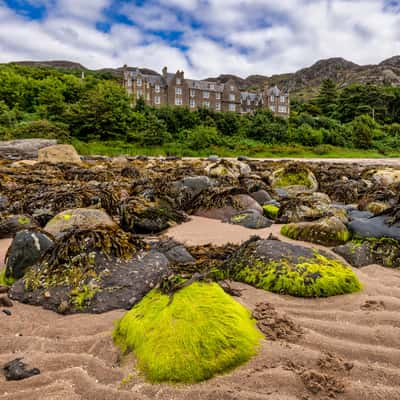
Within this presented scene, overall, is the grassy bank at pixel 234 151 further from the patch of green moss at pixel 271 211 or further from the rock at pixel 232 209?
the patch of green moss at pixel 271 211

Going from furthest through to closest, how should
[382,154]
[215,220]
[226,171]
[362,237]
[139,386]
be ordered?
[382,154], [226,171], [215,220], [362,237], [139,386]

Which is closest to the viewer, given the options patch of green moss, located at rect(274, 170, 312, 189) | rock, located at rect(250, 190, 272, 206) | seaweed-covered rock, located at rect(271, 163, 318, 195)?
rock, located at rect(250, 190, 272, 206)

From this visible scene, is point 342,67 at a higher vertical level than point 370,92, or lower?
higher

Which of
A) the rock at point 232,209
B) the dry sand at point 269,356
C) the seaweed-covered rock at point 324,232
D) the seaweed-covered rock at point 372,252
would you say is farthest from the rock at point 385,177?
the dry sand at point 269,356

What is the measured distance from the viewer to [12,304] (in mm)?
2521

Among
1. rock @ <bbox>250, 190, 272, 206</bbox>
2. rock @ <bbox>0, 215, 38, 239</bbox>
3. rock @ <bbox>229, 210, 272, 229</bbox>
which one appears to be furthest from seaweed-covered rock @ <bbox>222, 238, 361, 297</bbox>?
rock @ <bbox>250, 190, 272, 206</bbox>

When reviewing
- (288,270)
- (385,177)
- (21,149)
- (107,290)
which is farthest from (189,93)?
(107,290)

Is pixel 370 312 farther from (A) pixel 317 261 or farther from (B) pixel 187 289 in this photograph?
(B) pixel 187 289

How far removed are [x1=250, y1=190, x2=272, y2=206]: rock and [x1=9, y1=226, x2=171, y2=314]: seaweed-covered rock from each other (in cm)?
404

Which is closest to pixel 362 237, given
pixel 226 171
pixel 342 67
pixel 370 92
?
pixel 226 171

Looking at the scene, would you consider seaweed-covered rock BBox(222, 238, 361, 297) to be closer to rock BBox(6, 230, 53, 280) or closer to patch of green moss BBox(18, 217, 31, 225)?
rock BBox(6, 230, 53, 280)

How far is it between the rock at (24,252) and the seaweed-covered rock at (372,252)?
3236mm

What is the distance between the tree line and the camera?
108 feet

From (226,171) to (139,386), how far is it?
9550mm
